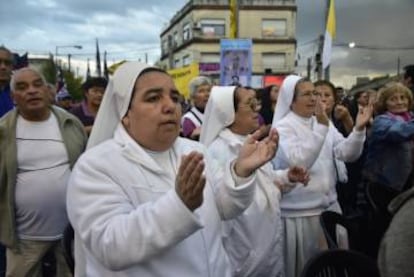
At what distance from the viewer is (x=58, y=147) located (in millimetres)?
4016

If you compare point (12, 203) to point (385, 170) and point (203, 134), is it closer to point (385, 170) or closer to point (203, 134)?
point (203, 134)

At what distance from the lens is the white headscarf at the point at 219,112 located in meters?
3.81

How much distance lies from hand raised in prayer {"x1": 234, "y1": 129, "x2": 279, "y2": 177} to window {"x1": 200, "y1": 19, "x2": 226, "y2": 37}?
54.0 metres

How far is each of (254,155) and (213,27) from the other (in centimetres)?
5495

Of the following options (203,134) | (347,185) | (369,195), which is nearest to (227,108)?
(203,134)

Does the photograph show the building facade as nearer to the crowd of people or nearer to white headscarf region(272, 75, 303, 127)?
the crowd of people

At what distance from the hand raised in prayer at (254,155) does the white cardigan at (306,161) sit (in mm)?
1373

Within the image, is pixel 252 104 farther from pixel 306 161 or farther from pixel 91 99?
pixel 91 99

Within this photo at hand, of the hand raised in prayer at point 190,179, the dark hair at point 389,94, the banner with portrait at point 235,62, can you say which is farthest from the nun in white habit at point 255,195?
the banner with portrait at point 235,62

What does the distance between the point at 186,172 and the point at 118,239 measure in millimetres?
363

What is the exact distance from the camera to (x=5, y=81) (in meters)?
5.07

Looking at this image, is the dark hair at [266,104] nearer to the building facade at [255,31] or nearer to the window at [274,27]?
the building facade at [255,31]

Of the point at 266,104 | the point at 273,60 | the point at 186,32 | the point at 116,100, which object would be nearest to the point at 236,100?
the point at 116,100

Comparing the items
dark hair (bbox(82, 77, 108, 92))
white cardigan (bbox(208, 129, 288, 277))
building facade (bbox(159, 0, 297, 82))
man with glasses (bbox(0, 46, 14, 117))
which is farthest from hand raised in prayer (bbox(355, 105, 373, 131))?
building facade (bbox(159, 0, 297, 82))
